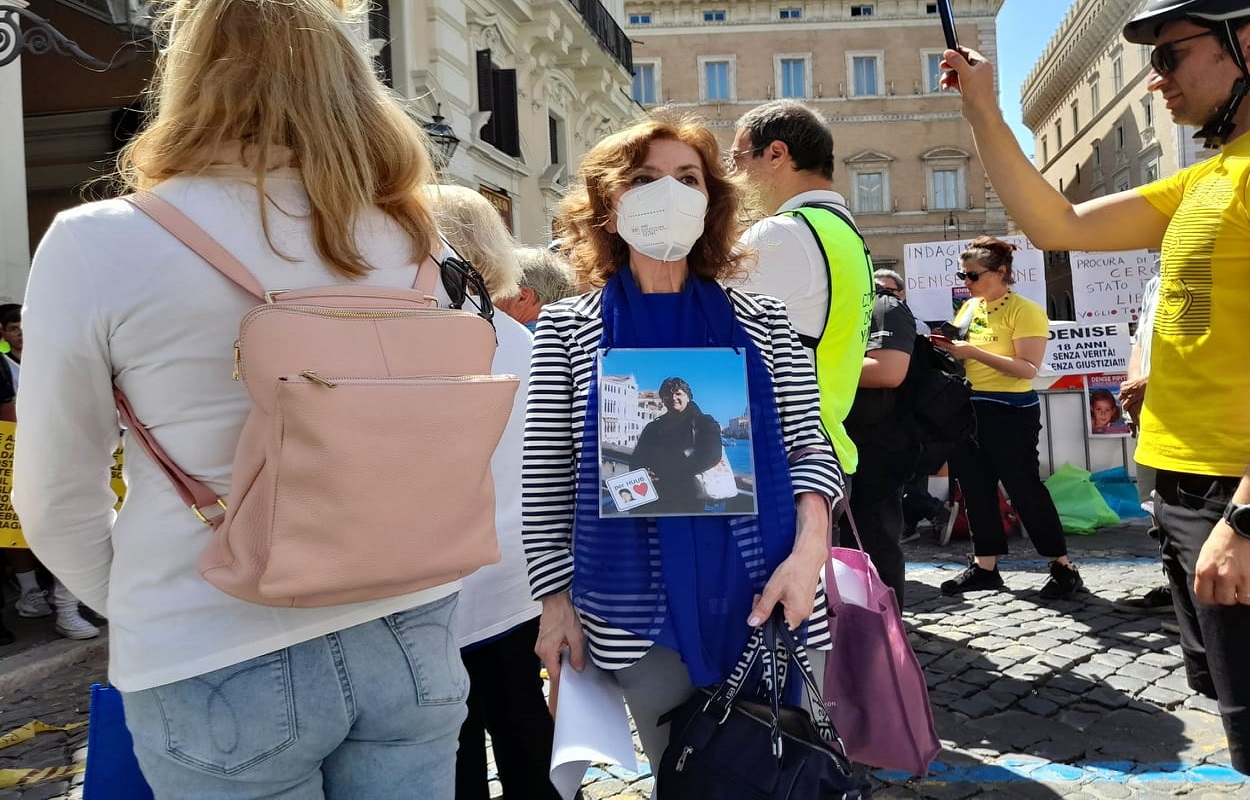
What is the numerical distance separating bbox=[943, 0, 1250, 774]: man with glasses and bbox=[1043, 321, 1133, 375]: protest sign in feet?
24.6

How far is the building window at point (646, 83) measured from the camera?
40438mm

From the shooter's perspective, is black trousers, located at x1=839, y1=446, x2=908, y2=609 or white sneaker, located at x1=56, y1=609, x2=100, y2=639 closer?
black trousers, located at x1=839, y1=446, x2=908, y2=609

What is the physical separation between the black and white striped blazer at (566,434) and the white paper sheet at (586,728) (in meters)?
0.12

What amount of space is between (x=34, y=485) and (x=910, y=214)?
1656 inches

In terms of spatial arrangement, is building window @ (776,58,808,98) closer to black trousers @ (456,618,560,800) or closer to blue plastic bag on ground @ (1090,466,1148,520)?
blue plastic bag on ground @ (1090,466,1148,520)

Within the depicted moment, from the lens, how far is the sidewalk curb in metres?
4.80

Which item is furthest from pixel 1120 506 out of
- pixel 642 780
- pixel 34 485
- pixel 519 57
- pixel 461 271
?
pixel 519 57

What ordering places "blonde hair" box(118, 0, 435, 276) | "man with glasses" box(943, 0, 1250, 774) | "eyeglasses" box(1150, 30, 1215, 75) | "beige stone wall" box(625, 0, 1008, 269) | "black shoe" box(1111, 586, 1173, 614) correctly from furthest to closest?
"beige stone wall" box(625, 0, 1008, 269) → "black shoe" box(1111, 586, 1173, 614) → "eyeglasses" box(1150, 30, 1215, 75) → "man with glasses" box(943, 0, 1250, 774) → "blonde hair" box(118, 0, 435, 276)

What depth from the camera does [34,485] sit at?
138cm

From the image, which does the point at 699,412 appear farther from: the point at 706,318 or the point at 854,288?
the point at 854,288

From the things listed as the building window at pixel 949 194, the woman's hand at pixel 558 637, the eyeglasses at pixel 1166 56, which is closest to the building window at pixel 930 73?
the building window at pixel 949 194

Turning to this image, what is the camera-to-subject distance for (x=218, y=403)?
136 centimetres

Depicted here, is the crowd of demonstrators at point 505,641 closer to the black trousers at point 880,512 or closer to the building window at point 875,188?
the black trousers at point 880,512

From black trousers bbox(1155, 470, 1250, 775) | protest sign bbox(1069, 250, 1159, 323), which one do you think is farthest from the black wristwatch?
protest sign bbox(1069, 250, 1159, 323)
